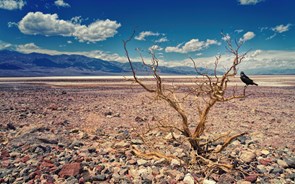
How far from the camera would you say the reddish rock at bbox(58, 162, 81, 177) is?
5543 millimetres

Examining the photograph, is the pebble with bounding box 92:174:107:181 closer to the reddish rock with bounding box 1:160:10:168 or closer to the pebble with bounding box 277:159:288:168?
the reddish rock with bounding box 1:160:10:168

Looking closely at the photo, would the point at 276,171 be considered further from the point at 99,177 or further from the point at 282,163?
the point at 99,177

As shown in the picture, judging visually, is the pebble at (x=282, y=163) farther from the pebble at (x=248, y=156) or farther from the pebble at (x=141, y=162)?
the pebble at (x=141, y=162)

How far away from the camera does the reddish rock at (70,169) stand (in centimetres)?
554

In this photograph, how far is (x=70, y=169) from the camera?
5.66m

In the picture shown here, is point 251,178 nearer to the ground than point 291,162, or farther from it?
nearer to the ground

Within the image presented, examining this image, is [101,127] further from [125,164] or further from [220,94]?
[220,94]

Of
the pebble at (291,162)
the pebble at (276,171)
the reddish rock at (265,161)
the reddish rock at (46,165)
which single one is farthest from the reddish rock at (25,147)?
the pebble at (291,162)

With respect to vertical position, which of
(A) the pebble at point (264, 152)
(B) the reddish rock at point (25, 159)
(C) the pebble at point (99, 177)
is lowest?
(C) the pebble at point (99, 177)

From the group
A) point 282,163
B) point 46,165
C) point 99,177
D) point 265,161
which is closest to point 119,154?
point 99,177

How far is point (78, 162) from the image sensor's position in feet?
20.2

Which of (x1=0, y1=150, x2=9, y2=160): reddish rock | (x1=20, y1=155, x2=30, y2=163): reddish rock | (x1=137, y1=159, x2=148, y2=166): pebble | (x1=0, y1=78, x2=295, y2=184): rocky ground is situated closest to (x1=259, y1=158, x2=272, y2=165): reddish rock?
(x1=0, y1=78, x2=295, y2=184): rocky ground

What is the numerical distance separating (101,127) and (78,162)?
4.07m

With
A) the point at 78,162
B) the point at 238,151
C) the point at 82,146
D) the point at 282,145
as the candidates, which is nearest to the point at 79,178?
the point at 78,162
